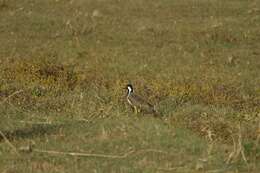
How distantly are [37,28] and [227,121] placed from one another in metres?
10.4

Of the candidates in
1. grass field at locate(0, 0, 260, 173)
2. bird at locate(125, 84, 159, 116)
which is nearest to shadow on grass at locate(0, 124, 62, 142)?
grass field at locate(0, 0, 260, 173)

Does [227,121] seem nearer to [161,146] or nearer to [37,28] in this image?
[161,146]

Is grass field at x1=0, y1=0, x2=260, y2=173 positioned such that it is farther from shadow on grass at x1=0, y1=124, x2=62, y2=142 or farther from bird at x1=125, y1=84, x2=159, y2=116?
bird at x1=125, y1=84, x2=159, y2=116

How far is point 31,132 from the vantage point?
1190 cm

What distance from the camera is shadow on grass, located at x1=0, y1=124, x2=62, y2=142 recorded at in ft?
37.9

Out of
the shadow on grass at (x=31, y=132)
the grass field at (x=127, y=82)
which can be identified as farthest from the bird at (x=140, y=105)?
the shadow on grass at (x=31, y=132)

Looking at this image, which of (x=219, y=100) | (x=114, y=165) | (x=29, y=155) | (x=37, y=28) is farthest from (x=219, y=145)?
(x=37, y=28)

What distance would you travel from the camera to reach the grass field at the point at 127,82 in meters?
10.8

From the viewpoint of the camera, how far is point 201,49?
66.5ft

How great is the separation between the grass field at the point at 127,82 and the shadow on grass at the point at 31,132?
0.02m

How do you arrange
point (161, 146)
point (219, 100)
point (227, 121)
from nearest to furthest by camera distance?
point (161, 146) → point (227, 121) → point (219, 100)

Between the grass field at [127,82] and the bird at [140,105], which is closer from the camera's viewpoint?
the grass field at [127,82]

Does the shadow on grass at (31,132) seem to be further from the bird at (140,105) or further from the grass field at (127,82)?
the bird at (140,105)

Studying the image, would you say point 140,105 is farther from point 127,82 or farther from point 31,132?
point 127,82
